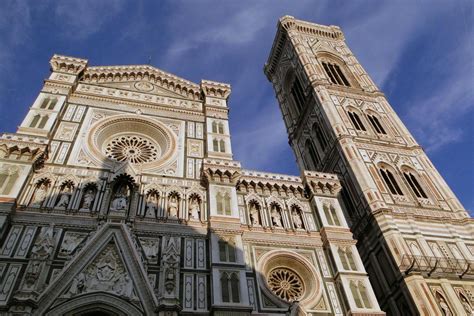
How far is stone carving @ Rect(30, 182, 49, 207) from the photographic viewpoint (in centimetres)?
1419

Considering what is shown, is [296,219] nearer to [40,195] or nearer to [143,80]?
[40,195]

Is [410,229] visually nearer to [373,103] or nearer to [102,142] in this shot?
[373,103]

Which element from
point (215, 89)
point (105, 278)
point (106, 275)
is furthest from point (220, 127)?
point (105, 278)

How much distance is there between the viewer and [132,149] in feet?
60.4

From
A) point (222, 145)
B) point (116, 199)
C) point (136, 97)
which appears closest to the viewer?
point (116, 199)

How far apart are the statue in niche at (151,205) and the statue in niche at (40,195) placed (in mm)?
3658

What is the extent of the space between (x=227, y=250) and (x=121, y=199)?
4.42m

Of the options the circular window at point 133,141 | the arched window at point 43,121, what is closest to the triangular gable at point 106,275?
the circular window at point 133,141

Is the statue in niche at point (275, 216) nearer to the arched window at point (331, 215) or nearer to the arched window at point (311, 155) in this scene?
the arched window at point (331, 215)

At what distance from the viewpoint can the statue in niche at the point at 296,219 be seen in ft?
54.4

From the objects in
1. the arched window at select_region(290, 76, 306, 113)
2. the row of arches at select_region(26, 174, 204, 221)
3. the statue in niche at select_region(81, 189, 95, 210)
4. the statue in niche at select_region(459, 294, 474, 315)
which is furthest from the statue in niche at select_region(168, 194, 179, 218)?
the arched window at select_region(290, 76, 306, 113)

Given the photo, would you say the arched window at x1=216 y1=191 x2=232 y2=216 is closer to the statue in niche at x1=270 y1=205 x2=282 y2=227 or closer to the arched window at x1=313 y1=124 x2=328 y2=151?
the statue in niche at x1=270 y1=205 x2=282 y2=227

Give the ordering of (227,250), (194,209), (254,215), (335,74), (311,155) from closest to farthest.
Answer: (227,250) → (194,209) → (254,215) → (311,155) → (335,74)

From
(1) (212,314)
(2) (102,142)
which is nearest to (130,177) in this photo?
(2) (102,142)
